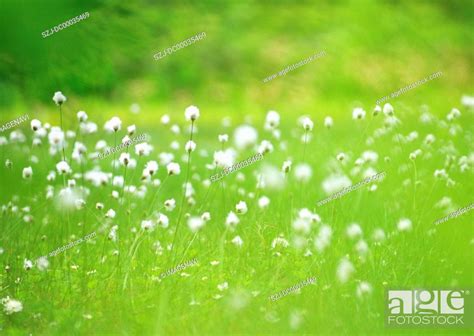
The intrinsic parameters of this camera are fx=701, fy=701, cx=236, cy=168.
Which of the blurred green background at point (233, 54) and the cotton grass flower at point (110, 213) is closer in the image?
the cotton grass flower at point (110, 213)

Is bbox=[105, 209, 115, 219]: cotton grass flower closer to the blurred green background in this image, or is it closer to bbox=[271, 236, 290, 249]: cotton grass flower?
bbox=[271, 236, 290, 249]: cotton grass flower

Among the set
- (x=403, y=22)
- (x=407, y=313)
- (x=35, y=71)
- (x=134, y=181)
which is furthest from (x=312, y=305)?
(x=403, y=22)

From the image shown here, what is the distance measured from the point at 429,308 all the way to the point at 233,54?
175 inches

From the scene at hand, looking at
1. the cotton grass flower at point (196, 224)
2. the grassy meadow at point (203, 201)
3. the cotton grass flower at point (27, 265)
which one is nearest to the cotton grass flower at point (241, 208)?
the grassy meadow at point (203, 201)

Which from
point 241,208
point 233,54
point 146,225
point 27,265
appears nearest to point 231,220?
point 241,208

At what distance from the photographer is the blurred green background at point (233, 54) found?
5.03m

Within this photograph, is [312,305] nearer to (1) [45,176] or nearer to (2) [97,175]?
(2) [97,175]

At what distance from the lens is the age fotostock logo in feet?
11.7

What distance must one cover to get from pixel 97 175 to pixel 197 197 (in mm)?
822

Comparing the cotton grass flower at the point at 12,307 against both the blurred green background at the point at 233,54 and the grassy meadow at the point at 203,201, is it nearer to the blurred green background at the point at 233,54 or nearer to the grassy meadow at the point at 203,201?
the grassy meadow at the point at 203,201

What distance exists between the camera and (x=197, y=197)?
14.7 ft

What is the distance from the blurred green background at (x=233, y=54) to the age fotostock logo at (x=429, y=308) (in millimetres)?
1981

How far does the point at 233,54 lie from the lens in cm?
753

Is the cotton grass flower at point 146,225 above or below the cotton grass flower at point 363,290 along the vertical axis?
above
